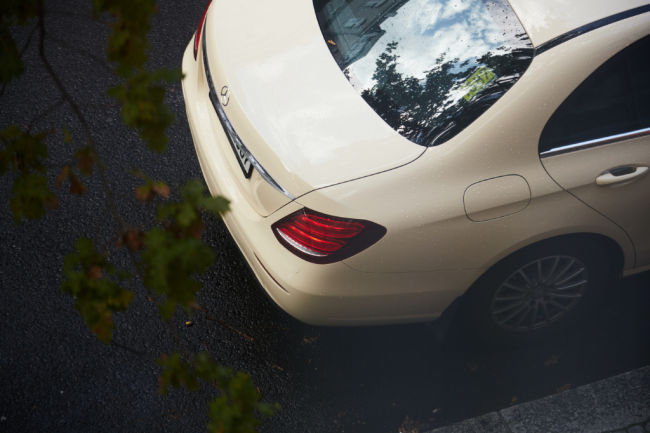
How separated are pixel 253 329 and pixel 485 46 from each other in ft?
6.31

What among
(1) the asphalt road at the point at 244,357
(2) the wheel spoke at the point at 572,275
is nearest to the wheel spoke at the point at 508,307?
(2) the wheel spoke at the point at 572,275

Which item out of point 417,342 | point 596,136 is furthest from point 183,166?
point 596,136

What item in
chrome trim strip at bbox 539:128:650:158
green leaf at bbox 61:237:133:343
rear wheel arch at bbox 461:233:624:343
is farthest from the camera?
rear wheel arch at bbox 461:233:624:343

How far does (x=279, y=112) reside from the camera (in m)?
2.82

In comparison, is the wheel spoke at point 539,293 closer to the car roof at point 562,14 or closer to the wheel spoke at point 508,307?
the wheel spoke at point 508,307

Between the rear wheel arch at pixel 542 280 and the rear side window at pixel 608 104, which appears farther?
the rear wheel arch at pixel 542 280

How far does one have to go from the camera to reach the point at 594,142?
2.83m

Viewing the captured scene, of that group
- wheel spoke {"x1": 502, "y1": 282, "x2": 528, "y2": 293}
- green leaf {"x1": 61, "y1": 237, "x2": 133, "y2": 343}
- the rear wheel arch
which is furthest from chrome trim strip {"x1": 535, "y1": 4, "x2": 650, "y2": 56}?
green leaf {"x1": 61, "y1": 237, "x2": 133, "y2": 343}

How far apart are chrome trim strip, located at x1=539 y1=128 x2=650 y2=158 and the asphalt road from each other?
1203 mm

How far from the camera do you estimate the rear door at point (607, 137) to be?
2.75 meters

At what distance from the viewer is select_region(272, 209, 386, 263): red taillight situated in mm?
2670

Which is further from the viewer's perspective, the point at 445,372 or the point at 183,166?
the point at 183,166

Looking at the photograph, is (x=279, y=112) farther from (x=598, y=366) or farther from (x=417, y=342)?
(x=598, y=366)

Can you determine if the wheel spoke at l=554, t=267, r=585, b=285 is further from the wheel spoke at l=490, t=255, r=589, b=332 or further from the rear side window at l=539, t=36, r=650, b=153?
the rear side window at l=539, t=36, r=650, b=153
